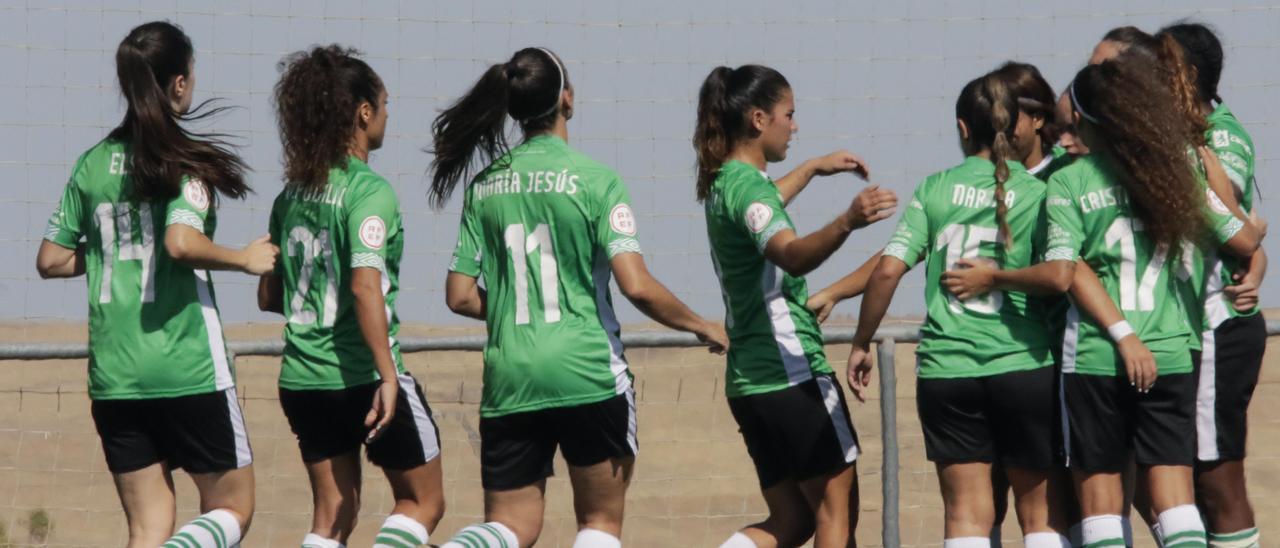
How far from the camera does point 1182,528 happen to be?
239 inches

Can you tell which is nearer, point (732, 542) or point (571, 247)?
point (571, 247)

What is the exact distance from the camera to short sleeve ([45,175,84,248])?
20.8 ft

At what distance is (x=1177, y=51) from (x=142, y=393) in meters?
3.72

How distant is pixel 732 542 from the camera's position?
6.42 metres

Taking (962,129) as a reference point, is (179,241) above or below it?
below

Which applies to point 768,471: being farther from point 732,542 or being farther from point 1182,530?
point 1182,530

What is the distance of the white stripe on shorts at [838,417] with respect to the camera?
6.29 m

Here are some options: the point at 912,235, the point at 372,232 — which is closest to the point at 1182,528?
the point at 912,235

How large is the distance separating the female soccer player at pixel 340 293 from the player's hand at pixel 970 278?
6.17 feet

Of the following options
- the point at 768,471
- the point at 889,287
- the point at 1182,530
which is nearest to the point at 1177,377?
the point at 1182,530

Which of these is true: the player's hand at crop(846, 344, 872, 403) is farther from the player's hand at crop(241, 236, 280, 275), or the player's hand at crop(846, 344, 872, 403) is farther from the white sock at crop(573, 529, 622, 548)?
the player's hand at crop(241, 236, 280, 275)

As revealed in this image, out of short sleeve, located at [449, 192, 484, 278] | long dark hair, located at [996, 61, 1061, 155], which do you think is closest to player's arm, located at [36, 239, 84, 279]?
short sleeve, located at [449, 192, 484, 278]

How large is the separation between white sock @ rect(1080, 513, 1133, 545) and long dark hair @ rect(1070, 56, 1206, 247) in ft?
3.06

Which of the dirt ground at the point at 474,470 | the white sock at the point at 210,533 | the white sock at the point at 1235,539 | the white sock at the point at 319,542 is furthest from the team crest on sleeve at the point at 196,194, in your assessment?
the dirt ground at the point at 474,470
